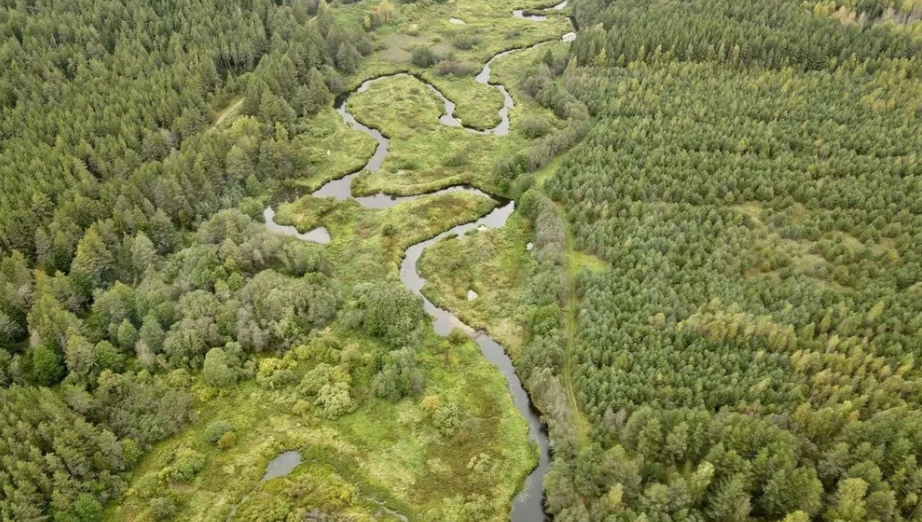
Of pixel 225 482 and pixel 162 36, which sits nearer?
pixel 225 482

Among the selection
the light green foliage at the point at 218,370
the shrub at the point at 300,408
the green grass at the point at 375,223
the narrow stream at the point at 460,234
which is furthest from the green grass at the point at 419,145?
the shrub at the point at 300,408

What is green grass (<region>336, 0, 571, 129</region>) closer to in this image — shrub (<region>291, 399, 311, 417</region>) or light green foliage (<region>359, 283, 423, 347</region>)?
light green foliage (<region>359, 283, 423, 347</region>)

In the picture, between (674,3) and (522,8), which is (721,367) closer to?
(674,3)

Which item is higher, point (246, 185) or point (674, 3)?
point (674, 3)

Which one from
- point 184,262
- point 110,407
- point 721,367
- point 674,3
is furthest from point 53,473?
point 674,3

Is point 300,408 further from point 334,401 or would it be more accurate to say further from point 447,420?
point 447,420

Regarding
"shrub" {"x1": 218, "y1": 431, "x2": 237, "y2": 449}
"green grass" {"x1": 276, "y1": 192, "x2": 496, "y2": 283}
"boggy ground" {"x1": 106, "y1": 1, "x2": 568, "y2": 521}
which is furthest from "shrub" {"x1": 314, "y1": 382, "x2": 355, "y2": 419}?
"green grass" {"x1": 276, "y1": 192, "x2": 496, "y2": 283}
